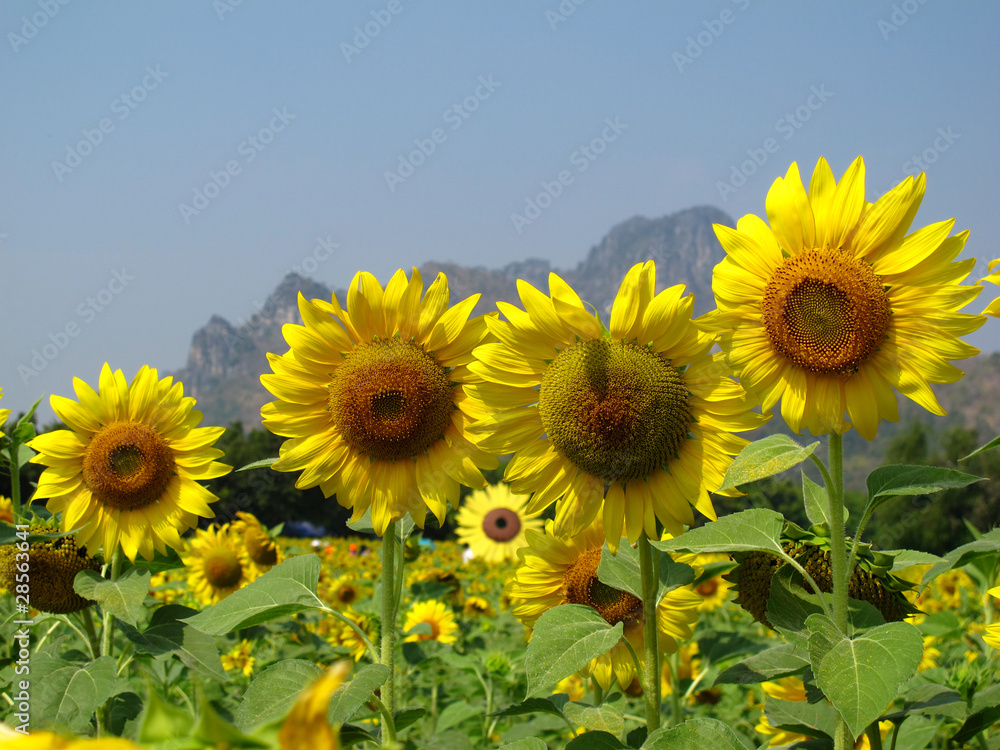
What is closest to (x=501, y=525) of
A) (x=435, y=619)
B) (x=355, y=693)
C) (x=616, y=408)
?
(x=435, y=619)

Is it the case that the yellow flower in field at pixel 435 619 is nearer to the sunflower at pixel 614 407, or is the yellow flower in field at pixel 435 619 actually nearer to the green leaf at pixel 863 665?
→ the sunflower at pixel 614 407

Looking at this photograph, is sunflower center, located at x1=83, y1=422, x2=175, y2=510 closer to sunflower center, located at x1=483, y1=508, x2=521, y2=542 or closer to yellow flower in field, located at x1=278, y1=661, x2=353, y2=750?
yellow flower in field, located at x1=278, y1=661, x2=353, y2=750

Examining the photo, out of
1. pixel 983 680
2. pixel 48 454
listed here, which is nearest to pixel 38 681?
pixel 48 454

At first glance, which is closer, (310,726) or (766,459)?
(310,726)

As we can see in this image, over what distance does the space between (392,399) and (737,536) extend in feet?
3.56

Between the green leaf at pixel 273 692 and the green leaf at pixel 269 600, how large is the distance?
0.19 meters

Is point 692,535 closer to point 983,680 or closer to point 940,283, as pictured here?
point 940,283

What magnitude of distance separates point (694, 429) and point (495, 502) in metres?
5.79

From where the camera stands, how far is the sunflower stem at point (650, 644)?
1.98m

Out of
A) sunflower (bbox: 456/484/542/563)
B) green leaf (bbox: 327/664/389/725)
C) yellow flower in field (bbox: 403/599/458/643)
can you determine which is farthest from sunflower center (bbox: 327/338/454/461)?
sunflower (bbox: 456/484/542/563)

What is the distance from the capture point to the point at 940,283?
1.74m

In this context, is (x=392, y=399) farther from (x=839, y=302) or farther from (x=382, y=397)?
(x=839, y=302)

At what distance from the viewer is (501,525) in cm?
758

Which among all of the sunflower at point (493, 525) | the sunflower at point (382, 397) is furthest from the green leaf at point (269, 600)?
the sunflower at point (493, 525)
